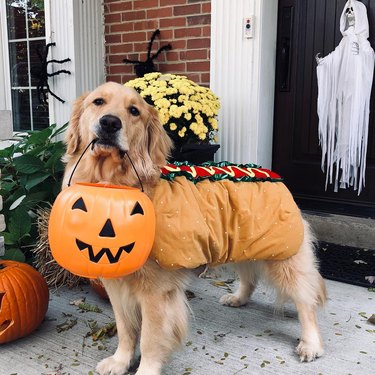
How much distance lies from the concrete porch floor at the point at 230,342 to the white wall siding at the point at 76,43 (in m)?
2.53

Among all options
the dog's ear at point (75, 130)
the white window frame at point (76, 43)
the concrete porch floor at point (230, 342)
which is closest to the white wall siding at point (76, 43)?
the white window frame at point (76, 43)

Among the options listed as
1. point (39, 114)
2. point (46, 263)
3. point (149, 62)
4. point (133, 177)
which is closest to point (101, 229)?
point (133, 177)

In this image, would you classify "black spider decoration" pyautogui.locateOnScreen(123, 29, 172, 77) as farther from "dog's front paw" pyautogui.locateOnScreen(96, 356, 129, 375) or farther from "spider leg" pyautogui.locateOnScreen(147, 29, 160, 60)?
"dog's front paw" pyautogui.locateOnScreen(96, 356, 129, 375)

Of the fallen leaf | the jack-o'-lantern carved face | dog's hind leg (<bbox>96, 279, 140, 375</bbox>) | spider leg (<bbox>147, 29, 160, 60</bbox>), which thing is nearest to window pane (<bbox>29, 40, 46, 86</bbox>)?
spider leg (<bbox>147, 29, 160, 60</bbox>)

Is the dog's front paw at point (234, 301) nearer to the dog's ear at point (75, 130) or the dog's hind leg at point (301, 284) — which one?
the dog's hind leg at point (301, 284)

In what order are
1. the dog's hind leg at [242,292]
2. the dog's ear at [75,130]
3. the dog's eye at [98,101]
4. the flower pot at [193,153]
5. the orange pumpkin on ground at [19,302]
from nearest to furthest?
the dog's eye at [98,101] < the dog's ear at [75,130] < the orange pumpkin on ground at [19,302] < the dog's hind leg at [242,292] < the flower pot at [193,153]

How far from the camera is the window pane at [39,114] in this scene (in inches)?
221

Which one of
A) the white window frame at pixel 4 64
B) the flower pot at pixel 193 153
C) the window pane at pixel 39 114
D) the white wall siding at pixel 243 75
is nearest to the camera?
the flower pot at pixel 193 153

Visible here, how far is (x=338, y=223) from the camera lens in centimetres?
406

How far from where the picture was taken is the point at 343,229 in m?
4.05

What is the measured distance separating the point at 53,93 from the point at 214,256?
3.47m

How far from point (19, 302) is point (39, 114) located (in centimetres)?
348

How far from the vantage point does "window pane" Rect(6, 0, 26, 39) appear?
223 inches

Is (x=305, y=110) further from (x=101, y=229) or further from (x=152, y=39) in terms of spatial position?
(x=101, y=229)
